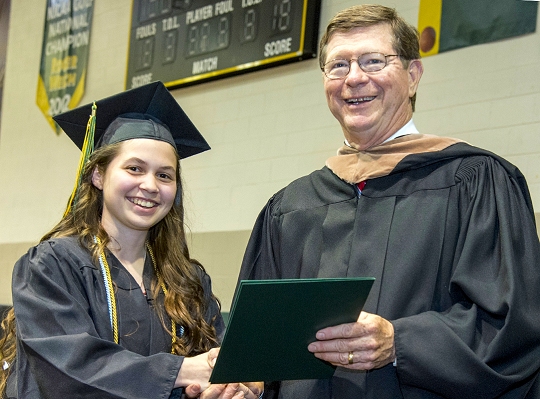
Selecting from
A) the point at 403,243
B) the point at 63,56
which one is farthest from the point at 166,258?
the point at 63,56

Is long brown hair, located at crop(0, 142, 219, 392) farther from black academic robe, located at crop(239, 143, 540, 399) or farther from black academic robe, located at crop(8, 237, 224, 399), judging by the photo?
black academic robe, located at crop(239, 143, 540, 399)

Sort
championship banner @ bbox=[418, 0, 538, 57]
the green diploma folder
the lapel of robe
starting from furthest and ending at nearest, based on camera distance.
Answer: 1. championship banner @ bbox=[418, 0, 538, 57]
2. the lapel of robe
3. the green diploma folder

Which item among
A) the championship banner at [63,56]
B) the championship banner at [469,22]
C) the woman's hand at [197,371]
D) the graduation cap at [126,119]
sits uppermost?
the championship banner at [63,56]

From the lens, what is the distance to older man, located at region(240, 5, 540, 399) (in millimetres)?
2182

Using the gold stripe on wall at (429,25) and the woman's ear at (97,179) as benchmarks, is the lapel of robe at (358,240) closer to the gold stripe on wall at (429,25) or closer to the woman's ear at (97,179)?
the woman's ear at (97,179)

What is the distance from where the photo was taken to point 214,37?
19.6ft

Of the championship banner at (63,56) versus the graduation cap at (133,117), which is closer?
the graduation cap at (133,117)

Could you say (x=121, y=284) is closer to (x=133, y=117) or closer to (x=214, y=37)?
(x=133, y=117)

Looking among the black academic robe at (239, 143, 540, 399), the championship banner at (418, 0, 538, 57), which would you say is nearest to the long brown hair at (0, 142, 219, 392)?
the black academic robe at (239, 143, 540, 399)

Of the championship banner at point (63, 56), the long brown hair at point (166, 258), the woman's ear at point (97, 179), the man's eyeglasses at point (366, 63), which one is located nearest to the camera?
the man's eyeglasses at point (366, 63)

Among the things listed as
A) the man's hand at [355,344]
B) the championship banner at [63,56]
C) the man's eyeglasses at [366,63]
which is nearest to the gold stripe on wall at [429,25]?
the man's eyeglasses at [366,63]

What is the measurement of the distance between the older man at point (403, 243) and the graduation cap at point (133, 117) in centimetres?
55

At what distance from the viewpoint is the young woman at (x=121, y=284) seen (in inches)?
97.0

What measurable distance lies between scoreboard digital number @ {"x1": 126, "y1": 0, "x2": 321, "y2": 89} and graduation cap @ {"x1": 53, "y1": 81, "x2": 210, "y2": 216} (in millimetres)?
2424
